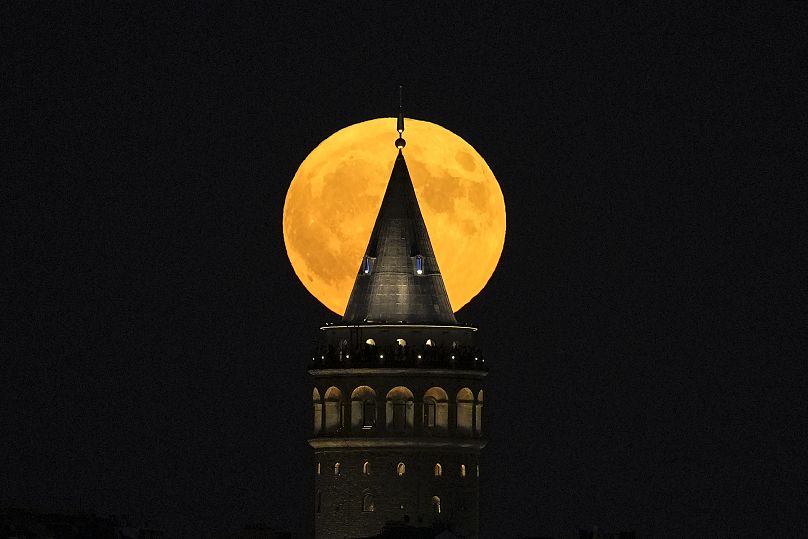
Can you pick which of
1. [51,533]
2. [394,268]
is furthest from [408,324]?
[51,533]

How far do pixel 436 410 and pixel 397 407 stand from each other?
1409mm

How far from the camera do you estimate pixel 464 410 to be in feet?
436

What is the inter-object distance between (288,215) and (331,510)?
11615 millimetres

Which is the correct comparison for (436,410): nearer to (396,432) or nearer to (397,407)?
(397,407)

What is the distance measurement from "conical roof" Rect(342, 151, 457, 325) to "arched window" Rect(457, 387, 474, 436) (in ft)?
8.18

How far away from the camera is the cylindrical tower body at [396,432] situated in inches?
5177

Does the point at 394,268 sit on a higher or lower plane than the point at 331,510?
higher

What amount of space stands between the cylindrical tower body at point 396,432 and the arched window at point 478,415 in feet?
1.11

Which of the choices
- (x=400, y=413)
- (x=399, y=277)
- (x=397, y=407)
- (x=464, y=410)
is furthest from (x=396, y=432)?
(x=399, y=277)

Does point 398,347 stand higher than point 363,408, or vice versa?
point 398,347

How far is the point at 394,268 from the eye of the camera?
13262 cm

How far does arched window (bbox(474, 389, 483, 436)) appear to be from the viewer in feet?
437

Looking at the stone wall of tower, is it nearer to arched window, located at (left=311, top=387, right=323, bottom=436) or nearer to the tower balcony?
arched window, located at (left=311, top=387, right=323, bottom=436)

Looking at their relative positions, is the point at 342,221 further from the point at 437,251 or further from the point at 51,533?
the point at 51,533
